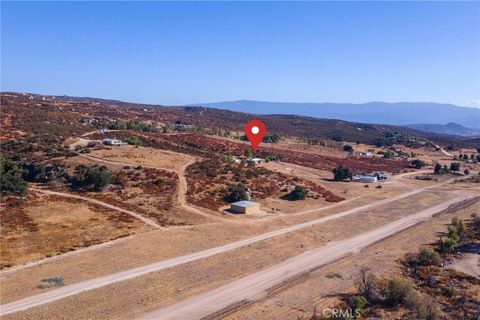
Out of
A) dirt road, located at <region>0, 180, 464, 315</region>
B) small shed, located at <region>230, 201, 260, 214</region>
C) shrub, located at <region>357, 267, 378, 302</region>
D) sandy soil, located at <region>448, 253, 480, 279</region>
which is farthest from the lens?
small shed, located at <region>230, 201, 260, 214</region>

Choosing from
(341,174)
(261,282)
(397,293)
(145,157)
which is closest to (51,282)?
(261,282)

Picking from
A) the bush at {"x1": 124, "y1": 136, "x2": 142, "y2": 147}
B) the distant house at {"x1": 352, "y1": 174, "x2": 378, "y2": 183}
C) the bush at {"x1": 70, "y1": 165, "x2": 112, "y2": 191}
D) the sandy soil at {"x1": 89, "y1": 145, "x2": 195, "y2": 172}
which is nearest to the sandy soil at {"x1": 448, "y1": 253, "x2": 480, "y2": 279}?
the distant house at {"x1": 352, "y1": 174, "x2": 378, "y2": 183}

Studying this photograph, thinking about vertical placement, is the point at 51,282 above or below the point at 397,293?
below

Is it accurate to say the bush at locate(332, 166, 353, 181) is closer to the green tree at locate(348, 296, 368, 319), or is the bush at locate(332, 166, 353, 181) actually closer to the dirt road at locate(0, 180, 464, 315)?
the dirt road at locate(0, 180, 464, 315)

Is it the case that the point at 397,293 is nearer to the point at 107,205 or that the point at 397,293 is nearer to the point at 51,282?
the point at 51,282

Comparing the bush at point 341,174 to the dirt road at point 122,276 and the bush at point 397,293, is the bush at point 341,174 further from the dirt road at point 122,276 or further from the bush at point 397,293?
the bush at point 397,293

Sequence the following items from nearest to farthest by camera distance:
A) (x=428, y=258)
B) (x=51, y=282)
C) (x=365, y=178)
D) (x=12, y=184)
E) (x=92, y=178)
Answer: (x=51, y=282) < (x=428, y=258) < (x=12, y=184) < (x=92, y=178) < (x=365, y=178)

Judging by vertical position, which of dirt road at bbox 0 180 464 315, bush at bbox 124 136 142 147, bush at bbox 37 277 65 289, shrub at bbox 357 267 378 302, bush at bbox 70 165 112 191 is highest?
bush at bbox 124 136 142 147
